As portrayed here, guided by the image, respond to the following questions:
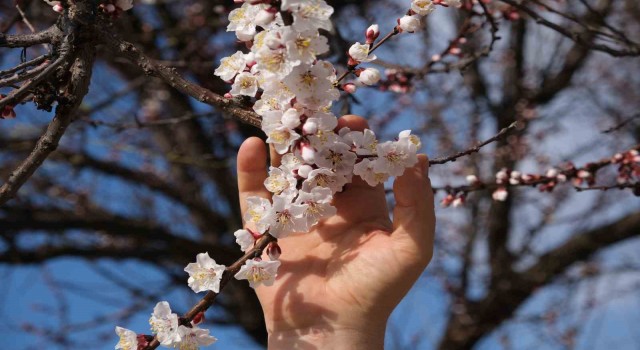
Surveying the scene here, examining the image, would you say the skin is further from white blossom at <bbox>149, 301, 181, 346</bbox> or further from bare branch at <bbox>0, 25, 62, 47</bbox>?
bare branch at <bbox>0, 25, 62, 47</bbox>

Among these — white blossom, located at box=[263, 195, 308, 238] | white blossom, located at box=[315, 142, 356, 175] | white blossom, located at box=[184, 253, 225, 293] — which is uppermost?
white blossom, located at box=[315, 142, 356, 175]

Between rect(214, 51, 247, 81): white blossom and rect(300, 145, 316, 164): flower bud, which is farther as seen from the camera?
rect(214, 51, 247, 81): white blossom

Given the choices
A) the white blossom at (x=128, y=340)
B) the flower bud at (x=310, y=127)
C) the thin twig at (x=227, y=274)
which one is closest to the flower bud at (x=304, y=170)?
the flower bud at (x=310, y=127)

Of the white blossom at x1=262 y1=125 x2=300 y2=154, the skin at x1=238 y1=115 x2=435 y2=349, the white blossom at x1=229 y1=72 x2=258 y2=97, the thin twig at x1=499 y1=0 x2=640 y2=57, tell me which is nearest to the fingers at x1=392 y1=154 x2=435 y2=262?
the skin at x1=238 y1=115 x2=435 y2=349

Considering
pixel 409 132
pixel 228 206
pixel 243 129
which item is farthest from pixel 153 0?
pixel 409 132

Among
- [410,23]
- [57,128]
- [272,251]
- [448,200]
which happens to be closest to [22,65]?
[57,128]

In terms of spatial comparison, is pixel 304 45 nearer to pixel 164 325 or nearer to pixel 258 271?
pixel 258 271

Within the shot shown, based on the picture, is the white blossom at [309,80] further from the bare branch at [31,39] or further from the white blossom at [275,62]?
the bare branch at [31,39]
